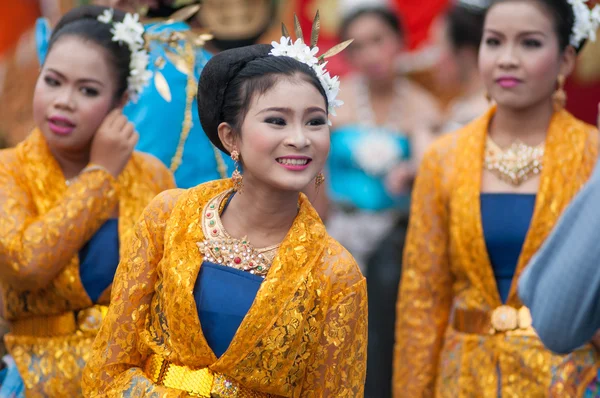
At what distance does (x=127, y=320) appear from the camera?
3676mm

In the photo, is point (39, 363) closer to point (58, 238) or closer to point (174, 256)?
point (58, 238)

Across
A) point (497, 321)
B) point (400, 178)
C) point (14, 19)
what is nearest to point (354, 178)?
point (400, 178)

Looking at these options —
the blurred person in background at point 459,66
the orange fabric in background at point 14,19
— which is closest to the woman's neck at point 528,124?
the blurred person in background at point 459,66

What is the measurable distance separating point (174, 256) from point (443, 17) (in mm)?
5553

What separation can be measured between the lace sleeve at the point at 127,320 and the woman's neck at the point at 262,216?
0.23 meters

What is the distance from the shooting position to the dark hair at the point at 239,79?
3.67 metres

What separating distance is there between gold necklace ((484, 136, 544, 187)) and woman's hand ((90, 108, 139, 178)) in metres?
1.45

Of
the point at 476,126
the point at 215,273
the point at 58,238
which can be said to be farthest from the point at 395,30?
the point at 215,273

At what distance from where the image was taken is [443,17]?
347 inches

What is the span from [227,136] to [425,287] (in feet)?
5.29

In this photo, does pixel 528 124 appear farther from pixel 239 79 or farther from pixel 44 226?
pixel 44 226

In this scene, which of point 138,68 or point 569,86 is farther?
point 569,86

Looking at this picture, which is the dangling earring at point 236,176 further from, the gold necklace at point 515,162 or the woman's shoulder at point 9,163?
the gold necklace at point 515,162

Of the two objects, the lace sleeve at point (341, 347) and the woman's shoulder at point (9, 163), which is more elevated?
the woman's shoulder at point (9, 163)
